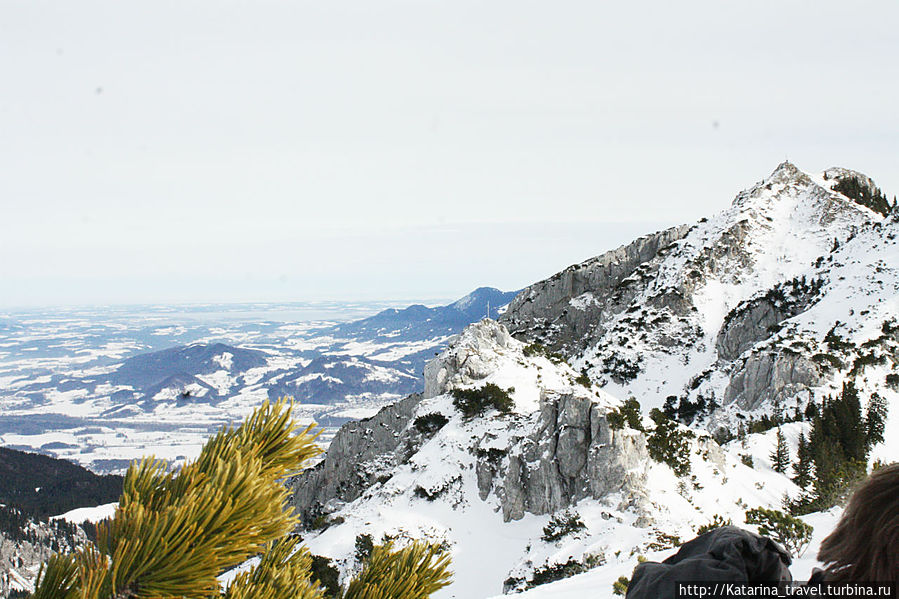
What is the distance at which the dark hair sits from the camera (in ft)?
5.24

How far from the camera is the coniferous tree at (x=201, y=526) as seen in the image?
1.28m

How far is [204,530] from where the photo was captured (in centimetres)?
135

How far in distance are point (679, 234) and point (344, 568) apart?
220ft

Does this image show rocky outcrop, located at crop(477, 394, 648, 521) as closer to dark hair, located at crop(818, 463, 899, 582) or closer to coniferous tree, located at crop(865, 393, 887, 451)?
coniferous tree, located at crop(865, 393, 887, 451)

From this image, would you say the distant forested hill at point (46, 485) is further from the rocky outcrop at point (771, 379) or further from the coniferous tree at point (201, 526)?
the coniferous tree at point (201, 526)

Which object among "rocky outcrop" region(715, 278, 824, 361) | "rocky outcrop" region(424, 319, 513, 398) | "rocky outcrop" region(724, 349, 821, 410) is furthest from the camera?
"rocky outcrop" region(715, 278, 824, 361)

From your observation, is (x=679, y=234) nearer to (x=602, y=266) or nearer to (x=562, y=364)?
(x=602, y=266)

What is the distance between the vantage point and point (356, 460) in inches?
1585

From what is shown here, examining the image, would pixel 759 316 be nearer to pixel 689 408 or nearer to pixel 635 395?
pixel 689 408

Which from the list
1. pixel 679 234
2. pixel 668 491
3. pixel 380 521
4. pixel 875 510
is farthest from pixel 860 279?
pixel 875 510

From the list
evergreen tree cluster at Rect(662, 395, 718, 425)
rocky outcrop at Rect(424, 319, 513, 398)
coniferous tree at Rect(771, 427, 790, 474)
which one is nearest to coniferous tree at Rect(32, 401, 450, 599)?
coniferous tree at Rect(771, 427, 790, 474)

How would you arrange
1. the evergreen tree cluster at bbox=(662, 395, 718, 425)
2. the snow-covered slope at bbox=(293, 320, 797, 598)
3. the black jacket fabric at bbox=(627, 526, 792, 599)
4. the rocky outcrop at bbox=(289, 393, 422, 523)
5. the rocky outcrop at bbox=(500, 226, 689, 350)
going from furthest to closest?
the rocky outcrop at bbox=(500, 226, 689, 350) < the evergreen tree cluster at bbox=(662, 395, 718, 425) < the rocky outcrop at bbox=(289, 393, 422, 523) < the snow-covered slope at bbox=(293, 320, 797, 598) < the black jacket fabric at bbox=(627, 526, 792, 599)

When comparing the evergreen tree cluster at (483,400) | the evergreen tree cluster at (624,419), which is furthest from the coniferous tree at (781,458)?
the evergreen tree cluster at (483,400)

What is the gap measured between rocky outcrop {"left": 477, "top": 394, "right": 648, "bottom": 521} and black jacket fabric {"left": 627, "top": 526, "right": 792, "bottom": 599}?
Result: 2310 cm
